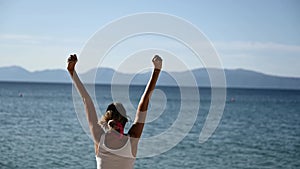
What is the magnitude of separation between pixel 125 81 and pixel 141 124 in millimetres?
721

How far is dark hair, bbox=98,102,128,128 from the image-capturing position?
380cm

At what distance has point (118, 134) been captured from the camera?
12.3 ft

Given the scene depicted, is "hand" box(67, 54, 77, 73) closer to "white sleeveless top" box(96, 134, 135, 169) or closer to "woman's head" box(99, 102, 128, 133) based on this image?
"woman's head" box(99, 102, 128, 133)

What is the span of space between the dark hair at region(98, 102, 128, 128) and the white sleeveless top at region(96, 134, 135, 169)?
6.4 inches

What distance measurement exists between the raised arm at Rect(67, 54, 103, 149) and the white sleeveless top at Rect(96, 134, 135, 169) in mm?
106

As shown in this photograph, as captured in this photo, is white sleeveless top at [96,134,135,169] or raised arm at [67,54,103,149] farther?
raised arm at [67,54,103,149]

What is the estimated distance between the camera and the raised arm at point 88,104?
383cm

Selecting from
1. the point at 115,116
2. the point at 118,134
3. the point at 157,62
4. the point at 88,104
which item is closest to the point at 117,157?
the point at 118,134

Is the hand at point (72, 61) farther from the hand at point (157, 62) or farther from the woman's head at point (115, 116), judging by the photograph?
the hand at point (157, 62)

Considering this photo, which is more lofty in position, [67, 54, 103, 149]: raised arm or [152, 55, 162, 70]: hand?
[152, 55, 162, 70]: hand

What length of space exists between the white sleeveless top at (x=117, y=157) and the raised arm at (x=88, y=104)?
0.11 metres

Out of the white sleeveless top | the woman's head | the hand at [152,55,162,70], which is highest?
the hand at [152,55,162,70]

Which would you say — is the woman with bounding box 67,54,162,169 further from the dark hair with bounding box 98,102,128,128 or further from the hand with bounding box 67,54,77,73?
the hand with bounding box 67,54,77,73

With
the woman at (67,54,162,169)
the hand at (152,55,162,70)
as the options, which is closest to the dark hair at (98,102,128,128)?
the woman at (67,54,162,169)
